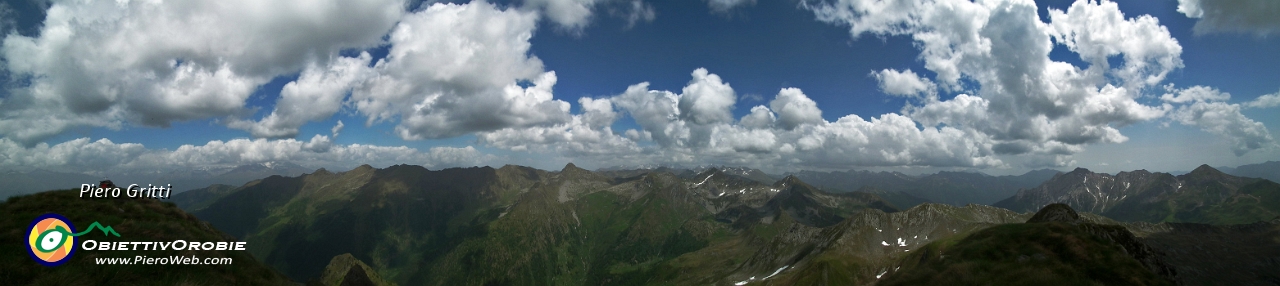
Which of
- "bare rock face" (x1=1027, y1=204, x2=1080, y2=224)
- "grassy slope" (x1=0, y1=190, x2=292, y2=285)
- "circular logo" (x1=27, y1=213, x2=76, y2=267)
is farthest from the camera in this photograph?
"bare rock face" (x1=1027, y1=204, x2=1080, y2=224)

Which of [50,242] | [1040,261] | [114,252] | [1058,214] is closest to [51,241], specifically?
[50,242]

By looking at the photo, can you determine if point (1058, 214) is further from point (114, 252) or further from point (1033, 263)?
point (114, 252)

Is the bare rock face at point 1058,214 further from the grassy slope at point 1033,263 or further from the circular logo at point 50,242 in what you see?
the circular logo at point 50,242

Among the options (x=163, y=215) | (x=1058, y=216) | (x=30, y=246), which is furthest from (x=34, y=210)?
(x=1058, y=216)

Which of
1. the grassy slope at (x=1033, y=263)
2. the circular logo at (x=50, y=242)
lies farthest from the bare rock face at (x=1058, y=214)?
the circular logo at (x=50, y=242)

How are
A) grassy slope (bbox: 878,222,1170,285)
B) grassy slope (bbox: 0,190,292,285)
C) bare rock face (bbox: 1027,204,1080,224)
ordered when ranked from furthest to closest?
bare rock face (bbox: 1027,204,1080,224), grassy slope (bbox: 878,222,1170,285), grassy slope (bbox: 0,190,292,285)

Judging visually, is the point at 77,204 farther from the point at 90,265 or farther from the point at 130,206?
the point at 90,265

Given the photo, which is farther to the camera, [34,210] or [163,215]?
[163,215]

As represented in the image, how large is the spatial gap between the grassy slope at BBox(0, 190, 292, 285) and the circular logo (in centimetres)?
32

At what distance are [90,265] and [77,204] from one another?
14.1 metres

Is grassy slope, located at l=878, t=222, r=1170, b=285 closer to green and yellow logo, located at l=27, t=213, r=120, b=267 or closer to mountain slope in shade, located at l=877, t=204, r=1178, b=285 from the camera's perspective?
mountain slope in shade, located at l=877, t=204, r=1178, b=285

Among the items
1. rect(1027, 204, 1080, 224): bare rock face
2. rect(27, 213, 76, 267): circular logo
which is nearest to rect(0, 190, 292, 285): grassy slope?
rect(27, 213, 76, 267): circular logo

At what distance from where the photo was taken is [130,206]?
28875 millimetres

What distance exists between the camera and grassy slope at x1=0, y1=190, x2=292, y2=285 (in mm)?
18406
